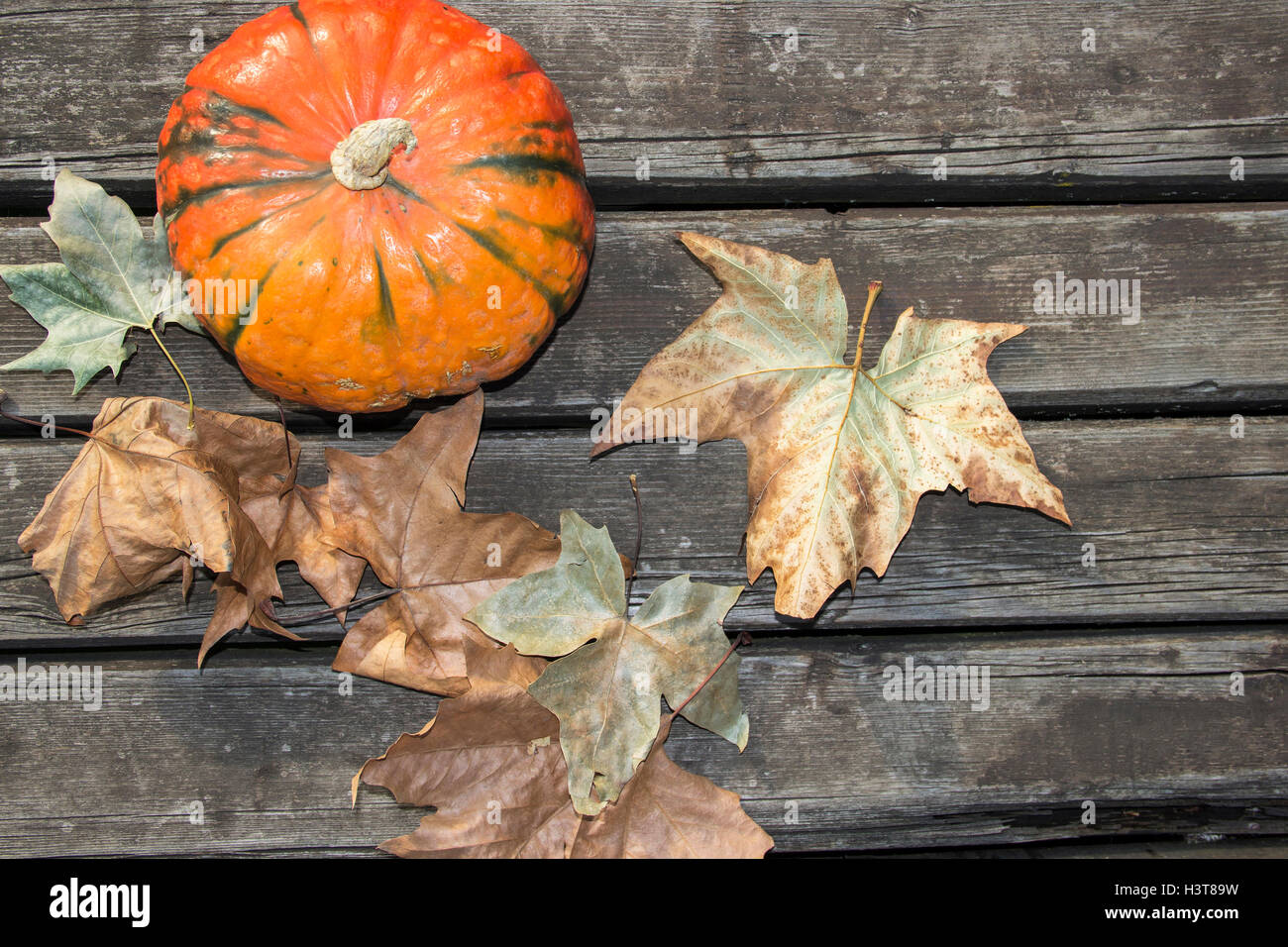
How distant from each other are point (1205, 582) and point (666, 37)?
1.37 metres

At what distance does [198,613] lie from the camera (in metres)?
1.68

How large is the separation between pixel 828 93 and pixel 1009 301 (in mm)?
494

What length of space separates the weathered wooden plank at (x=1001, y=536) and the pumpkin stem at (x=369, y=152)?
49cm

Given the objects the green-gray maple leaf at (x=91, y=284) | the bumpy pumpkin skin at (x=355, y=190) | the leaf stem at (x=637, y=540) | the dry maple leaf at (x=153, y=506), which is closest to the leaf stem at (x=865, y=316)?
the leaf stem at (x=637, y=540)

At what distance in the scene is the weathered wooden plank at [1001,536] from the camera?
168 cm

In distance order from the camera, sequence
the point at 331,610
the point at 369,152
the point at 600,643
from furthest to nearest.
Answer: the point at 331,610
the point at 600,643
the point at 369,152

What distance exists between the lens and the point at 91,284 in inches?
60.6

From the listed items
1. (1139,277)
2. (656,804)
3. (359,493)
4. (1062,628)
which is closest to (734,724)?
(656,804)

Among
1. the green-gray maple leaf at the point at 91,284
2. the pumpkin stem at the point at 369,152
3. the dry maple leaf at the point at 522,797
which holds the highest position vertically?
the pumpkin stem at the point at 369,152

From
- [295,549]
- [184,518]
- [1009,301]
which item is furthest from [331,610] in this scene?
[1009,301]

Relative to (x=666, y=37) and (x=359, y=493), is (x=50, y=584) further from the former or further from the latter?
(x=666, y=37)

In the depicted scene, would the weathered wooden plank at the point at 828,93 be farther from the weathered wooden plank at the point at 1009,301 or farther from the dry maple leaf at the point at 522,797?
the dry maple leaf at the point at 522,797

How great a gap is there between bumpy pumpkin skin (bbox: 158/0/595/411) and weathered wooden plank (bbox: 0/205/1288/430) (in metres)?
0.29

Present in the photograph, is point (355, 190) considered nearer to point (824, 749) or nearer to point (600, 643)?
point (600, 643)
